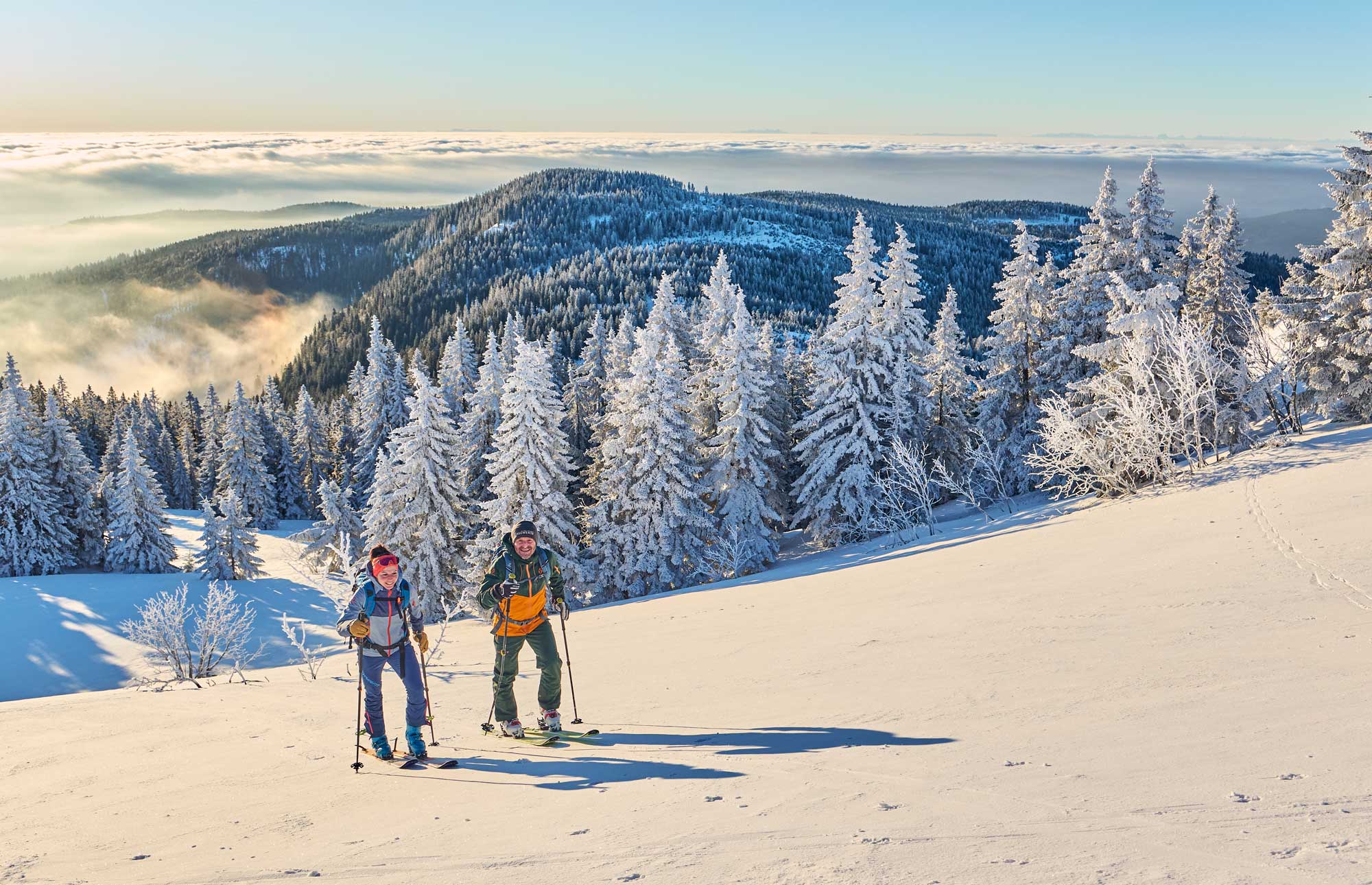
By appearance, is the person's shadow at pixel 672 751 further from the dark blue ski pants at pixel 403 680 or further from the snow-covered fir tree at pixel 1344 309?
the snow-covered fir tree at pixel 1344 309

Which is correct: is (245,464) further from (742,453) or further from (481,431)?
(742,453)

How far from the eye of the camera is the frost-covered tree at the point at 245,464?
210ft

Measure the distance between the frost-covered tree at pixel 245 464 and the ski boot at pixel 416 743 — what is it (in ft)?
206

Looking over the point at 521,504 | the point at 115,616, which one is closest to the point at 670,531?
the point at 521,504

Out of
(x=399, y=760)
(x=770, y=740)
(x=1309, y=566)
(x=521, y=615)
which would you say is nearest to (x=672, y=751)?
(x=770, y=740)

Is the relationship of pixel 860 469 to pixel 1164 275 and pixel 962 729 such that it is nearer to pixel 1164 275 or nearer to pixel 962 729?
pixel 1164 275

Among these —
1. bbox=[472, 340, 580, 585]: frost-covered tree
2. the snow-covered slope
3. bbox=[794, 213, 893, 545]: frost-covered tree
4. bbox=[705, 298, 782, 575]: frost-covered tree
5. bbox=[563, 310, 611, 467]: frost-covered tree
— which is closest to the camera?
the snow-covered slope

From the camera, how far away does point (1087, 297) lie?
3281 centimetres

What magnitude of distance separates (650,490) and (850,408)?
29.3ft

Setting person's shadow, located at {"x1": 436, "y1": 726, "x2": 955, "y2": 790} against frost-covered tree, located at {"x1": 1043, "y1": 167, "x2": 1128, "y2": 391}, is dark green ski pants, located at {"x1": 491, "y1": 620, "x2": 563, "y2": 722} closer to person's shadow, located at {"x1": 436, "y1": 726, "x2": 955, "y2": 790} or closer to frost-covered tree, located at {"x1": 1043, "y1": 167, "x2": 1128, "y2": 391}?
person's shadow, located at {"x1": 436, "y1": 726, "x2": 955, "y2": 790}

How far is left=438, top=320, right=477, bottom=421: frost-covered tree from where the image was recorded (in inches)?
1957

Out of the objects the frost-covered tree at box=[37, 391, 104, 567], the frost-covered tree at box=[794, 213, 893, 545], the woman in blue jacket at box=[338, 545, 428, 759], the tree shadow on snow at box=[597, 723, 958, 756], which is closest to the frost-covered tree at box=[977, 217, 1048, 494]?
the frost-covered tree at box=[794, 213, 893, 545]

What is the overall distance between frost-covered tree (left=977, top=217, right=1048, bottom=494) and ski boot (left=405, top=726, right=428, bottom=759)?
30834 millimetres

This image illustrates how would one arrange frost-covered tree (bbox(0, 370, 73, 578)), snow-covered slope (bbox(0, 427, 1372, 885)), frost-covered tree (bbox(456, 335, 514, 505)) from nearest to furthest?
snow-covered slope (bbox(0, 427, 1372, 885)), frost-covered tree (bbox(456, 335, 514, 505)), frost-covered tree (bbox(0, 370, 73, 578))
